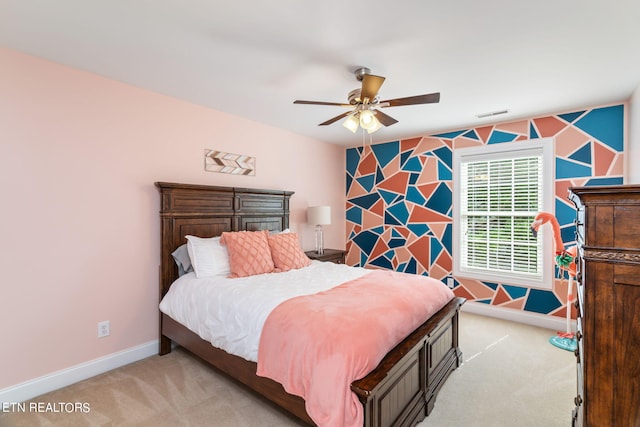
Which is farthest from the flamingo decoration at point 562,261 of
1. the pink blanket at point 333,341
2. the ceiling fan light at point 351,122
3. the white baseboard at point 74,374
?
the white baseboard at point 74,374

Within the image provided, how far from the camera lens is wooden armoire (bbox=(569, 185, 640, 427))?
1126 mm

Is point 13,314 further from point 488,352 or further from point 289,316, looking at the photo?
point 488,352

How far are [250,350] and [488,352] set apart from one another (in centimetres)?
236

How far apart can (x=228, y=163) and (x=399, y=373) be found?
2799mm

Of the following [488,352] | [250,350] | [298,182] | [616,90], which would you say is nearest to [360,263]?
[298,182]

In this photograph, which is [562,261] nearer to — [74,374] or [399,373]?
[399,373]

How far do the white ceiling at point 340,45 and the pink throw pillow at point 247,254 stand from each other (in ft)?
4.69

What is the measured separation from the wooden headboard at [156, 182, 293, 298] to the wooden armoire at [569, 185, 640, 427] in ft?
9.84

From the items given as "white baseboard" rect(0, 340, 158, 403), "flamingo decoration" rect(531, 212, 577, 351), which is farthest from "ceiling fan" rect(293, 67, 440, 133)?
"white baseboard" rect(0, 340, 158, 403)

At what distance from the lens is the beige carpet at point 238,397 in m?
1.95

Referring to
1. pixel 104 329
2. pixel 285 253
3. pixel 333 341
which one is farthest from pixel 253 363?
pixel 104 329

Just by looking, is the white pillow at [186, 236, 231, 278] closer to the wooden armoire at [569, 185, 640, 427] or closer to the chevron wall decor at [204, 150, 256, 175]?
the chevron wall decor at [204, 150, 256, 175]

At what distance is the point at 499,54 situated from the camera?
2.17m

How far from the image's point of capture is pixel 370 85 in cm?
209
